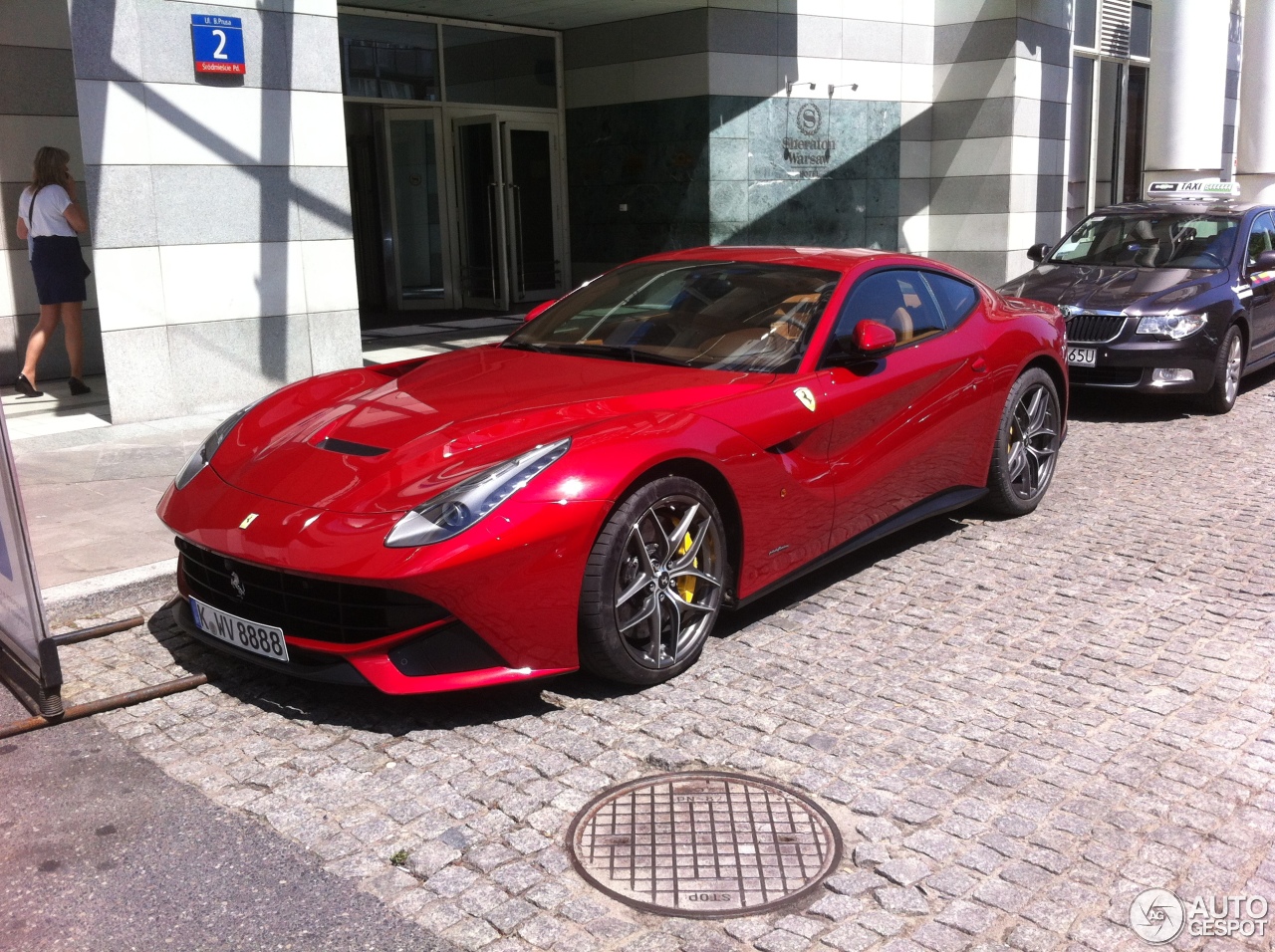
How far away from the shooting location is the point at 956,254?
1753 cm

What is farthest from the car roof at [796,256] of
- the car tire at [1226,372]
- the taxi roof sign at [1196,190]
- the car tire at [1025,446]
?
the taxi roof sign at [1196,190]

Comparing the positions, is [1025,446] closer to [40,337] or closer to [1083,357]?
[1083,357]

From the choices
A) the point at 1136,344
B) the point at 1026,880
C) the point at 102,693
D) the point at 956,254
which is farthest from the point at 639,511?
the point at 956,254

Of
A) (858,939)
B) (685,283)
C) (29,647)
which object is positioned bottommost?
(858,939)

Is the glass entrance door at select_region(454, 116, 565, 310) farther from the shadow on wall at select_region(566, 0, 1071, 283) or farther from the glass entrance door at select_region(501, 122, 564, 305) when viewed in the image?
the shadow on wall at select_region(566, 0, 1071, 283)

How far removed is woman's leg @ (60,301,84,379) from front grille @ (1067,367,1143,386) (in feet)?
26.3

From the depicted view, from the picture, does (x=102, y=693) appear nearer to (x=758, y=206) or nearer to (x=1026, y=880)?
(x=1026, y=880)

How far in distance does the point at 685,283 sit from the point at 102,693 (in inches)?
115

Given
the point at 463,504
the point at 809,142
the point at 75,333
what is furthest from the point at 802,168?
the point at 463,504

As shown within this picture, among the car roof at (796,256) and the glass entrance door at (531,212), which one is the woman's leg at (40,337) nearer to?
the car roof at (796,256)

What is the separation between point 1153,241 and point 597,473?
8.24 m

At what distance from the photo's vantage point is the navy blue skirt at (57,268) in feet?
32.3

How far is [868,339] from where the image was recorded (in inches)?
199

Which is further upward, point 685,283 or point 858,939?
point 685,283
